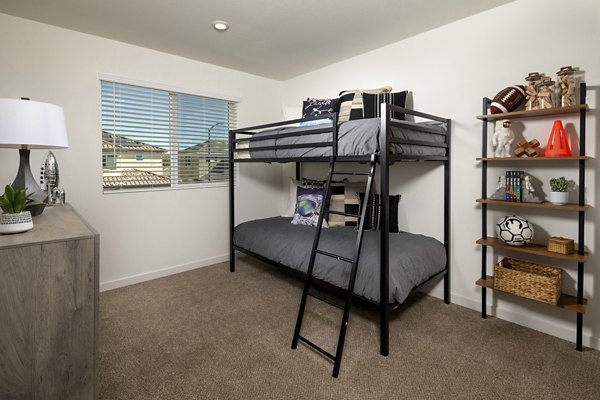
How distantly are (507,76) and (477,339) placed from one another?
1.87 meters

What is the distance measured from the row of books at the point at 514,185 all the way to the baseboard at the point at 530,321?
868mm

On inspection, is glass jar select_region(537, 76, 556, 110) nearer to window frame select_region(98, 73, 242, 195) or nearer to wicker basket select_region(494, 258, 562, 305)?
wicker basket select_region(494, 258, 562, 305)

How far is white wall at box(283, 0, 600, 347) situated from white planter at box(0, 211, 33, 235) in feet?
8.90

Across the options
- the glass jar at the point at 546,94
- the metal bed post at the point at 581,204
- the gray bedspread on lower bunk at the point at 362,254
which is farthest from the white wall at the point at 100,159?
the metal bed post at the point at 581,204

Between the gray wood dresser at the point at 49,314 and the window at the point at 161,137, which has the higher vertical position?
the window at the point at 161,137

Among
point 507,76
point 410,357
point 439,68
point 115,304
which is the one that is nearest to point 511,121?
point 507,76

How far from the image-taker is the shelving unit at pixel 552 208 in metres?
1.94

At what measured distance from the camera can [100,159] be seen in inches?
117

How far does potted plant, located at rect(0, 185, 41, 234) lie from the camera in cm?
129

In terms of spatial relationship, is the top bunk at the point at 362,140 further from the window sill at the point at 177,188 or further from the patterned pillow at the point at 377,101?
the window sill at the point at 177,188

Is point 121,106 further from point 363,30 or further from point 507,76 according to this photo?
point 507,76

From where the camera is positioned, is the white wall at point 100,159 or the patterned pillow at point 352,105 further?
the patterned pillow at point 352,105

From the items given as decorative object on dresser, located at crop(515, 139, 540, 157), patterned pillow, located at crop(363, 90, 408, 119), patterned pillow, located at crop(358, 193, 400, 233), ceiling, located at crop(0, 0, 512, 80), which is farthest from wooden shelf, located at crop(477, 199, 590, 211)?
ceiling, located at crop(0, 0, 512, 80)

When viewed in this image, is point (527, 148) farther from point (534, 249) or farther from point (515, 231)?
point (534, 249)
